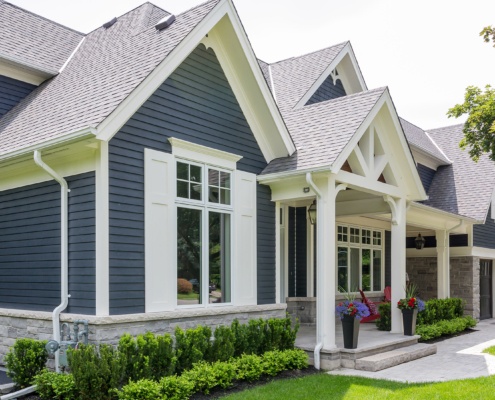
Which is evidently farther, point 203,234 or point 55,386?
point 203,234

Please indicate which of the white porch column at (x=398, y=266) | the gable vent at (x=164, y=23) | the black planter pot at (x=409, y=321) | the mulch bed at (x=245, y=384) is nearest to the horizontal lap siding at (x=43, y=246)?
the mulch bed at (x=245, y=384)

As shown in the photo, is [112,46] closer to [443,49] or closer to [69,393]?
[69,393]

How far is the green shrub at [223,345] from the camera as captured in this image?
8.02 metres

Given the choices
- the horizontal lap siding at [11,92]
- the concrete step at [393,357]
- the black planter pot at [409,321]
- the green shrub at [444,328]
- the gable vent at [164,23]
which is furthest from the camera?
the green shrub at [444,328]

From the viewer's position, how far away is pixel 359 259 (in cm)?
1584

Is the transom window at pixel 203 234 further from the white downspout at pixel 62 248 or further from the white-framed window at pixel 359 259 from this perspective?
the white-framed window at pixel 359 259

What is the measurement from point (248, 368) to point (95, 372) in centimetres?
244

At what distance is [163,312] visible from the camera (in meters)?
7.92

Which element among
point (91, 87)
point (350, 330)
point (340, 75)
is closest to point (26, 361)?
point (91, 87)

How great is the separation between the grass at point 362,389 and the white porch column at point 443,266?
8.10 meters

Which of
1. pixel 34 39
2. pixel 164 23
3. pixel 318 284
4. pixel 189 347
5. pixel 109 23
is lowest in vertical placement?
pixel 189 347

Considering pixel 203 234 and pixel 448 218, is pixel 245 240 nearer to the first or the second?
pixel 203 234

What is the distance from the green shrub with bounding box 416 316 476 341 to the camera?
12.7m

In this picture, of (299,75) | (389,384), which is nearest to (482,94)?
(299,75)
